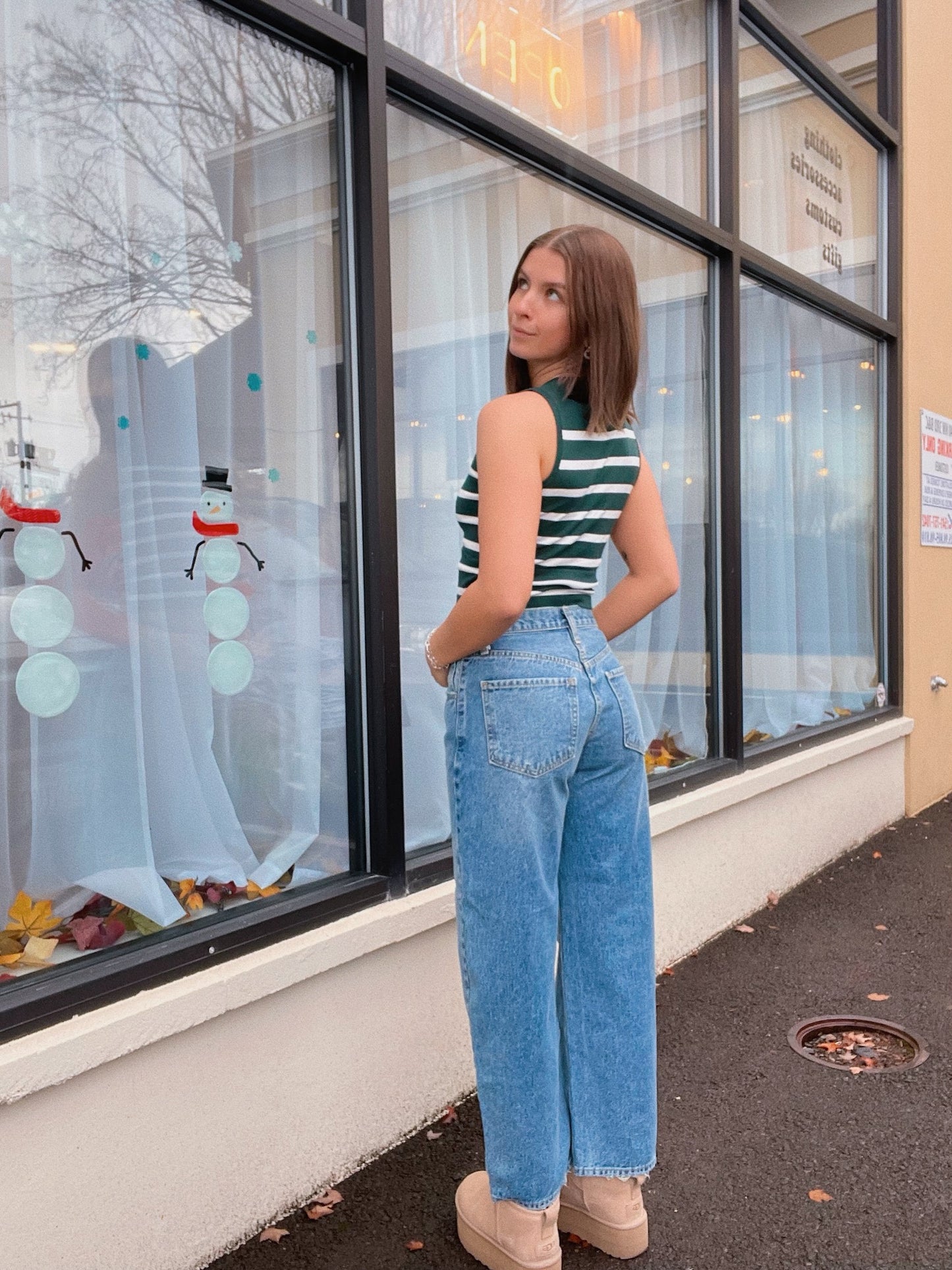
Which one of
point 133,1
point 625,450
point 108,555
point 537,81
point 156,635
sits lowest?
point 156,635

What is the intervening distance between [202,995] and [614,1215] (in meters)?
0.94

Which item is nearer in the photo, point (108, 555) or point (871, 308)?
point (108, 555)

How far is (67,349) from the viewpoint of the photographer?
→ 7.24ft

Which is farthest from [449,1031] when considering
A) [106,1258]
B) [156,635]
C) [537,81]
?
[537,81]

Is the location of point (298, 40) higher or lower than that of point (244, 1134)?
higher

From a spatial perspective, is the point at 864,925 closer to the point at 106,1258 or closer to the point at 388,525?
the point at 388,525

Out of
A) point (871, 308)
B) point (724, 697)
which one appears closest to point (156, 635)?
point (724, 697)

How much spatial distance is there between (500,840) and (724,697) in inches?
104

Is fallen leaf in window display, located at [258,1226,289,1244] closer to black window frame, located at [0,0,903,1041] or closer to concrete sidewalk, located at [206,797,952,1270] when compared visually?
concrete sidewalk, located at [206,797,952,1270]

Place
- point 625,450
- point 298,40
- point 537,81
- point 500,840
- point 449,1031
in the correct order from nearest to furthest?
point 500,840 < point 625,450 < point 298,40 < point 449,1031 < point 537,81

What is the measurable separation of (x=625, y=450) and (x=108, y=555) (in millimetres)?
1059

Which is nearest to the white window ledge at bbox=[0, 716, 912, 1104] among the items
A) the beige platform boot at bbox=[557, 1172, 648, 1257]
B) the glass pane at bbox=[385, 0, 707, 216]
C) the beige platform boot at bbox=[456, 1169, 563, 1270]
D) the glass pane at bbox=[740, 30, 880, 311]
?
the beige platform boot at bbox=[456, 1169, 563, 1270]

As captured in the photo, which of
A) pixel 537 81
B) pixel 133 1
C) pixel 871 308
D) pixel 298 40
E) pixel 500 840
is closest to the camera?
pixel 500 840

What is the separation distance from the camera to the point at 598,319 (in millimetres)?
2100
